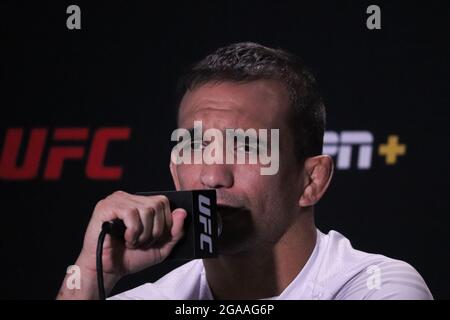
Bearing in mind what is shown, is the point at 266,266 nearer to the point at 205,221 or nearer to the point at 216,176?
the point at 216,176

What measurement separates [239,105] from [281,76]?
0.15 meters

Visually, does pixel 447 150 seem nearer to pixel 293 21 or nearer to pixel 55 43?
pixel 293 21

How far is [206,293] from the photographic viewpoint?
Answer: 1.90m

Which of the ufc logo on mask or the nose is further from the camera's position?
the nose

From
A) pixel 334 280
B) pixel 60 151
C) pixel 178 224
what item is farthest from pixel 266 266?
pixel 60 151

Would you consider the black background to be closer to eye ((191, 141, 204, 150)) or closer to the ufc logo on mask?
eye ((191, 141, 204, 150))

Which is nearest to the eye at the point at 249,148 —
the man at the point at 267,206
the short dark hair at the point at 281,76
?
the man at the point at 267,206

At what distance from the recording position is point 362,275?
1.71 meters

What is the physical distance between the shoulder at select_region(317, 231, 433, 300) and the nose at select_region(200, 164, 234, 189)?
0.38 m

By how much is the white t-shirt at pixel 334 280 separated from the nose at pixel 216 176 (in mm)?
353

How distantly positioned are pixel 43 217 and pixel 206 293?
1.86 feet

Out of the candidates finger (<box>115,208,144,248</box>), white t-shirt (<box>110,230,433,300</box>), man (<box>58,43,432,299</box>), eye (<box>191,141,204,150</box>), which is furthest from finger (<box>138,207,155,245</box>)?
white t-shirt (<box>110,230,433,300</box>)

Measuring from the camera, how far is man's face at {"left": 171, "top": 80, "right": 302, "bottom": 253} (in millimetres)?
1629

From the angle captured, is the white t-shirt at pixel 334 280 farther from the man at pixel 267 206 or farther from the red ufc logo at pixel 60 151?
the red ufc logo at pixel 60 151
